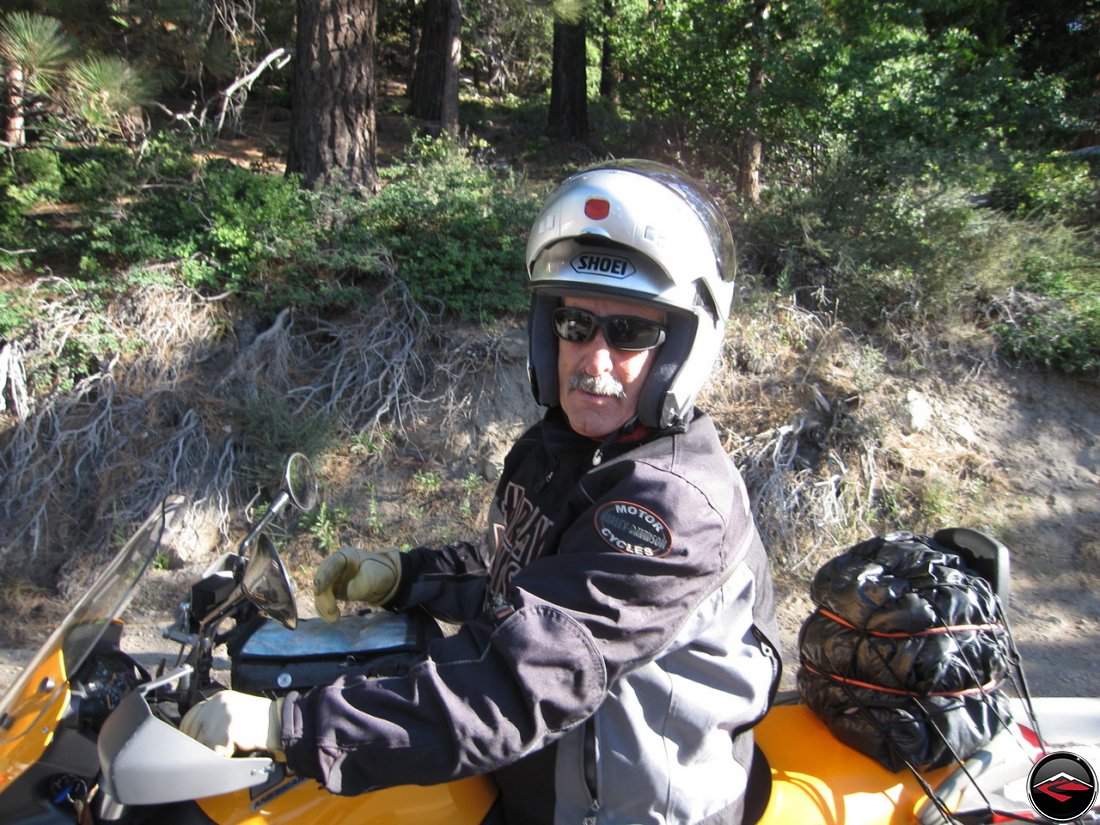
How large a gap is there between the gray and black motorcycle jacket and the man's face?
0.08 m

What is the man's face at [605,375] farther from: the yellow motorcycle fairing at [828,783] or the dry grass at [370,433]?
the dry grass at [370,433]

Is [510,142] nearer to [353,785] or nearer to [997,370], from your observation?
[997,370]

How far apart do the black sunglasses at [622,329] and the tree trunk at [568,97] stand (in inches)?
330

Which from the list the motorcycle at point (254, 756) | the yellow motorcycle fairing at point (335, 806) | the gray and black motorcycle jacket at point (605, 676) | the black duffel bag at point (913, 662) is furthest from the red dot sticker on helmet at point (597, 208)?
the yellow motorcycle fairing at point (335, 806)

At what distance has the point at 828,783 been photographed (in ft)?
6.43

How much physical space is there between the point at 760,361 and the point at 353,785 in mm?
4675

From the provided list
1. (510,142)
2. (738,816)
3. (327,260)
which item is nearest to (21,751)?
(738,816)

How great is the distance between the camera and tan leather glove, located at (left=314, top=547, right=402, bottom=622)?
227cm

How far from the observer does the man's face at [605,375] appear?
2.03 meters

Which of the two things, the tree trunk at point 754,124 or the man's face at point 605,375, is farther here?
the tree trunk at point 754,124

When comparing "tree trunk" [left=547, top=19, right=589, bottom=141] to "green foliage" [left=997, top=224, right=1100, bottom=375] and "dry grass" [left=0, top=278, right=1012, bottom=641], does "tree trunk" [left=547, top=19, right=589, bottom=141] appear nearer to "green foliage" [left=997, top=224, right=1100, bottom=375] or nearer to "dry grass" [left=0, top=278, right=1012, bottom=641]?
"dry grass" [left=0, top=278, right=1012, bottom=641]

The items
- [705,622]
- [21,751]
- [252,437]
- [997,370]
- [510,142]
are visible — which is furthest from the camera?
[510,142]

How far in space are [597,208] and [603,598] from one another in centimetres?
94

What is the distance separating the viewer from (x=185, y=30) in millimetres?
6215
